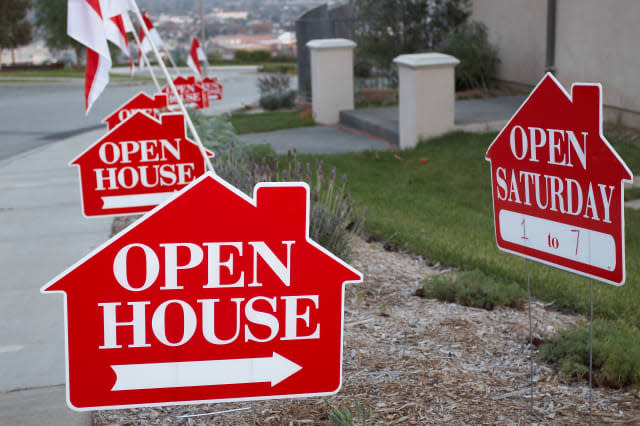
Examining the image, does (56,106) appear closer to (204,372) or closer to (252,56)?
(204,372)

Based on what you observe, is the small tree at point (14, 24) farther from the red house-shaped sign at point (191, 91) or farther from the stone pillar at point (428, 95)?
the stone pillar at point (428, 95)

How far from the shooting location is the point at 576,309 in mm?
5172

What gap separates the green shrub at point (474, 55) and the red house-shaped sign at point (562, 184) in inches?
471

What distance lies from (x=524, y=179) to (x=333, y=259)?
5.01ft

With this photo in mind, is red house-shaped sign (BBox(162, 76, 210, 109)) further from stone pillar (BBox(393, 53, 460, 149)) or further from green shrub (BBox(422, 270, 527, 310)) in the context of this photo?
green shrub (BBox(422, 270, 527, 310))

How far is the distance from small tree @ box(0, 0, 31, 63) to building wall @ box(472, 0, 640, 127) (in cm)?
4257

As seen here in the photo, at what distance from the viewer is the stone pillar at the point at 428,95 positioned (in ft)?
38.1

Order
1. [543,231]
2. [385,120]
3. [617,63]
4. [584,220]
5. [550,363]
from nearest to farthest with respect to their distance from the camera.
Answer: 1. [584,220]
2. [543,231]
3. [550,363]
4. [617,63]
5. [385,120]

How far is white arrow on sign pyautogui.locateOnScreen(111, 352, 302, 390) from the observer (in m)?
2.49

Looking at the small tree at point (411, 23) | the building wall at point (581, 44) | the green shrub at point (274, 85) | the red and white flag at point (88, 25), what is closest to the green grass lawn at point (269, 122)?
the small tree at point (411, 23)

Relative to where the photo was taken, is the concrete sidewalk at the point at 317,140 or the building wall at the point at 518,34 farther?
the building wall at the point at 518,34

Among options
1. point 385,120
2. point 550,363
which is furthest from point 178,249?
point 385,120

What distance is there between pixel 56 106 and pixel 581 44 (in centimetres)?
1666

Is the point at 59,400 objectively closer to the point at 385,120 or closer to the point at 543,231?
the point at 543,231
